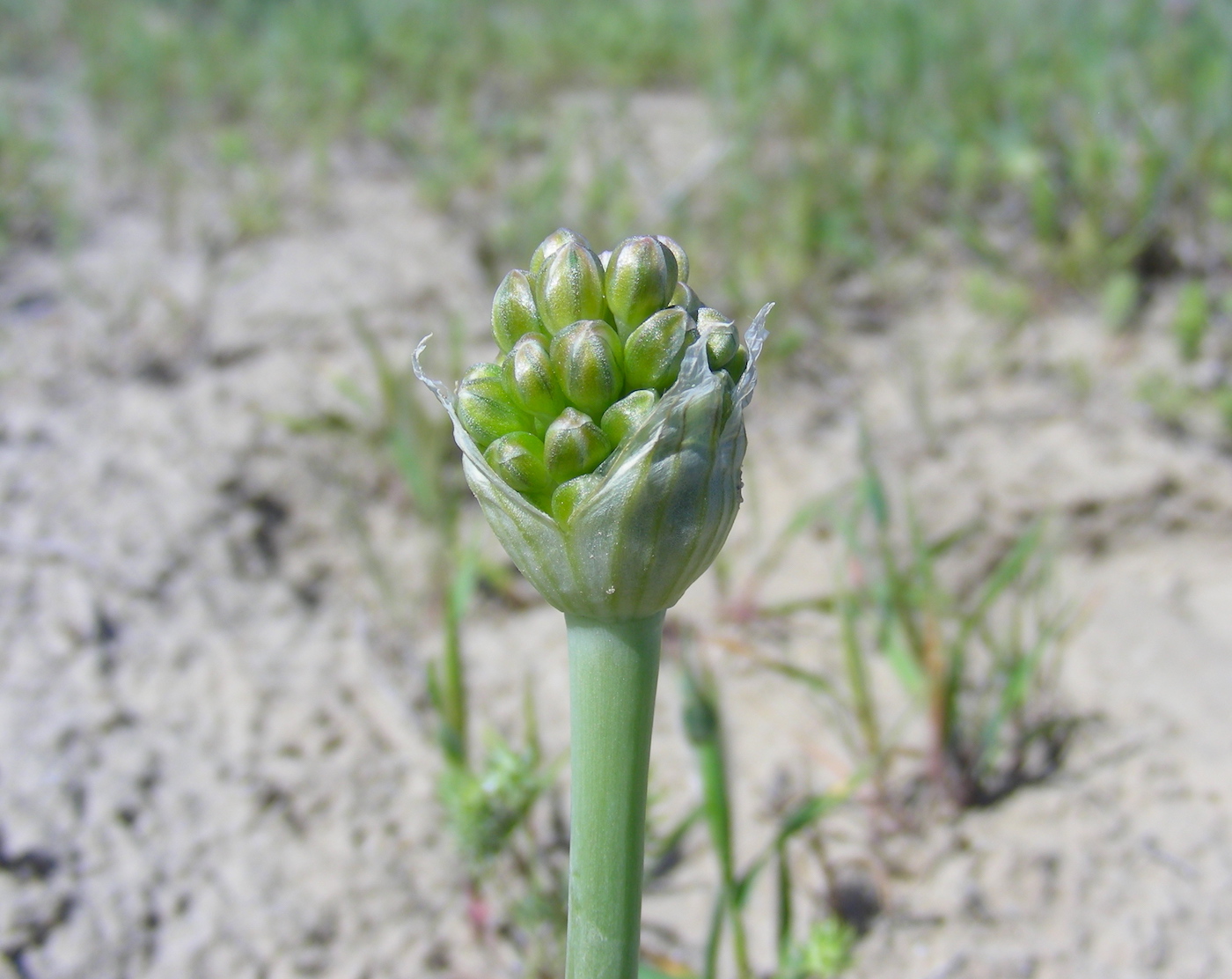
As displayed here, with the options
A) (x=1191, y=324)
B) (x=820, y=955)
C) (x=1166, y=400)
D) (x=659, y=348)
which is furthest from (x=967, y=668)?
(x=659, y=348)

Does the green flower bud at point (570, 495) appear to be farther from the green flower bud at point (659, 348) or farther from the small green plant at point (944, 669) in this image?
the small green plant at point (944, 669)

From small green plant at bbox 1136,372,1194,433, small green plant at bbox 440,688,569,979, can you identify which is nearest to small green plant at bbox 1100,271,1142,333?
small green plant at bbox 1136,372,1194,433

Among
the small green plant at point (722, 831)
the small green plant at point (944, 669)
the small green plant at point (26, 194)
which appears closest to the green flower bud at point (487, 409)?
the small green plant at point (722, 831)

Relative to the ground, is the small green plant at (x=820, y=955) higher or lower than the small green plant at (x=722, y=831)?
lower

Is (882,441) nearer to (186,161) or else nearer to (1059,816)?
(1059,816)

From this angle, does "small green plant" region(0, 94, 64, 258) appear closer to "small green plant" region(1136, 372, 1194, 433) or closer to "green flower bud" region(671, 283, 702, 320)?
"green flower bud" region(671, 283, 702, 320)

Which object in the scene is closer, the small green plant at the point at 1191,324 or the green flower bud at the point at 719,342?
the green flower bud at the point at 719,342

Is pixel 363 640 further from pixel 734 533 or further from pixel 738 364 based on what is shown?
pixel 738 364
